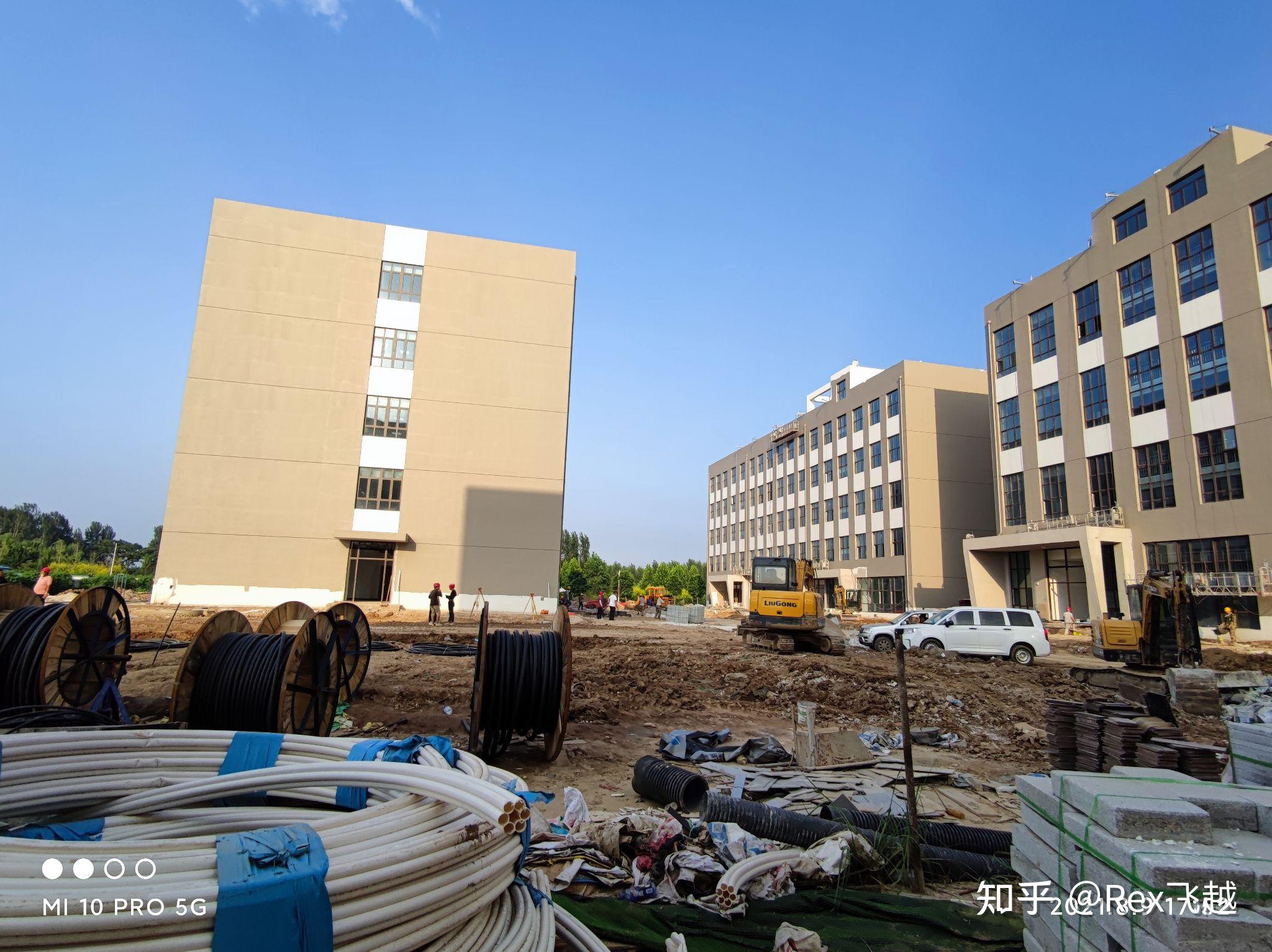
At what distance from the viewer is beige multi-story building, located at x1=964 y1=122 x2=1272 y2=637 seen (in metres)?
27.0

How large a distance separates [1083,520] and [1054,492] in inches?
117

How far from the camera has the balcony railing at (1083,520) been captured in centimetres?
3191

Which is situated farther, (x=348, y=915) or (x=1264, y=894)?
(x=1264, y=894)

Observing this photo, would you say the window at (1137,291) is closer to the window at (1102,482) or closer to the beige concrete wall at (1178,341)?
the beige concrete wall at (1178,341)

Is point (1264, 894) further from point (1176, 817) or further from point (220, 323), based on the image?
point (220, 323)

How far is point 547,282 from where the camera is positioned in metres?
35.9

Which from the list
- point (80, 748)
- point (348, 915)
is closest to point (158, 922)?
point (348, 915)

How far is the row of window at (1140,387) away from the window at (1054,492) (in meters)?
1.86

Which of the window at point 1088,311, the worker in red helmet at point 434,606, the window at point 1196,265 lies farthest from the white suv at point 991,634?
the window at point 1088,311

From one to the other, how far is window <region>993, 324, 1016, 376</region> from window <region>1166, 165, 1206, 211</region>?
974 cm

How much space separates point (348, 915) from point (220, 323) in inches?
1432

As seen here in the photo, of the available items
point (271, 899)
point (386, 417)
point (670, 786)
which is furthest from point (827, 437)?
point (271, 899)

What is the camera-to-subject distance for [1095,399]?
111 feet

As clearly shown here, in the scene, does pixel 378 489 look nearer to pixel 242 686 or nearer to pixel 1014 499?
pixel 242 686
